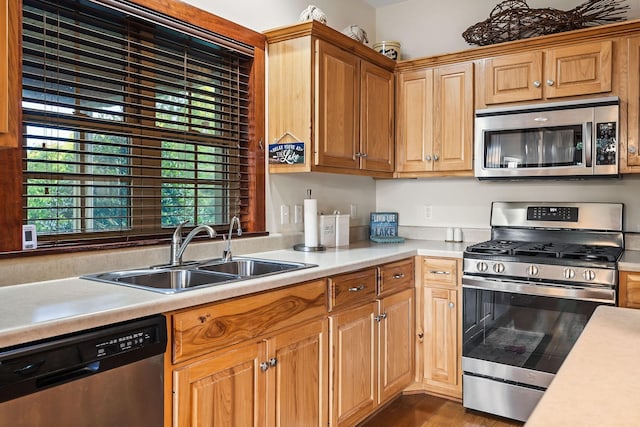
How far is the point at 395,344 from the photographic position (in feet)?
9.39

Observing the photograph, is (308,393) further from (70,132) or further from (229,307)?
(70,132)

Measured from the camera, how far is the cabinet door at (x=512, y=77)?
117 inches

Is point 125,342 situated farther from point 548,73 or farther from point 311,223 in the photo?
point 548,73

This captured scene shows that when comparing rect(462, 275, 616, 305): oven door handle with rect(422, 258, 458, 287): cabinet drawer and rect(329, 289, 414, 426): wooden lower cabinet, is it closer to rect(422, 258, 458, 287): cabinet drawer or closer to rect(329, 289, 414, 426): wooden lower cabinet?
rect(422, 258, 458, 287): cabinet drawer

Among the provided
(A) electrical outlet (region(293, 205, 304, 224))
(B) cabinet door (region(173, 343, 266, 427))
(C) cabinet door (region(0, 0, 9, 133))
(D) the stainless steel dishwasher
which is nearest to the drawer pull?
(A) electrical outlet (region(293, 205, 304, 224))

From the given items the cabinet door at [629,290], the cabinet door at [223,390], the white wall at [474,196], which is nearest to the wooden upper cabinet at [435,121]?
the white wall at [474,196]

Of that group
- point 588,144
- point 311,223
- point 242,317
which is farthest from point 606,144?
point 242,317

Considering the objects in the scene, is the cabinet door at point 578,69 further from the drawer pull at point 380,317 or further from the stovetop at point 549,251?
the drawer pull at point 380,317

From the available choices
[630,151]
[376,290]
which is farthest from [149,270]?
[630,151]

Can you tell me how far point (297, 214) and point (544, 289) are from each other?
1460mm

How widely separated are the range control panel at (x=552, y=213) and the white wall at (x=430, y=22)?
4.08 feet

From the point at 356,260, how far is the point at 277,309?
0.66 metres

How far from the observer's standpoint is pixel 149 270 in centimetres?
206

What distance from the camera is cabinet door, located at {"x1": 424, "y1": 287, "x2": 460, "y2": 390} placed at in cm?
296
